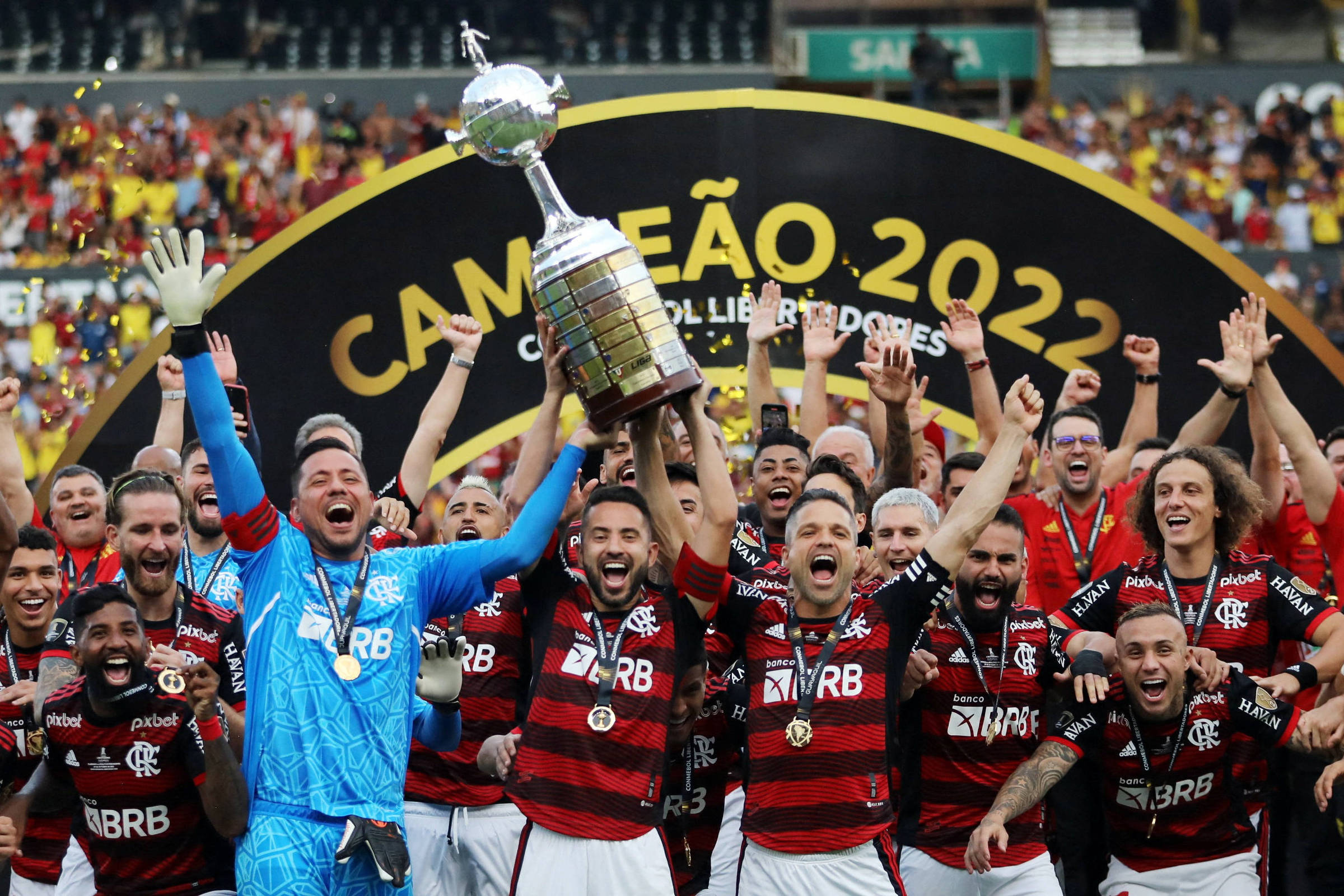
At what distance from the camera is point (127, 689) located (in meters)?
4.91

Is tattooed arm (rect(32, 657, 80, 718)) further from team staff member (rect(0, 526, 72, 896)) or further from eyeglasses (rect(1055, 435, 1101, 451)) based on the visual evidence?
eyeglasses (rect(1055, 435, 1101, 451))

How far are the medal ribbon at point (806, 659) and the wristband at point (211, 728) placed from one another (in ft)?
5.51

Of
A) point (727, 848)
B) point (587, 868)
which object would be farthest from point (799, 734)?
point (727, 848)

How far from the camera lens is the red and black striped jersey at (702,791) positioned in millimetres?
5641

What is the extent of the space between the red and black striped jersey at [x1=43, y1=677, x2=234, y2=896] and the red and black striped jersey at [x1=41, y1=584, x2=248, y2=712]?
0.54ft

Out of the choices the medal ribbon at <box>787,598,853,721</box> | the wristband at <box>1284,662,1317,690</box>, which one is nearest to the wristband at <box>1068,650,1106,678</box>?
the wristband at <box>1284,662,1317,690</box>

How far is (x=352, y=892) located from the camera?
4113 millimetres

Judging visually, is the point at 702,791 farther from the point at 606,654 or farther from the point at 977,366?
the point at 977,366

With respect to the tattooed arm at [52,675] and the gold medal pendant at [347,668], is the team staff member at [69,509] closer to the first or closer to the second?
the tattooed arm at [52,675]

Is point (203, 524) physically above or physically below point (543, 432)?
below

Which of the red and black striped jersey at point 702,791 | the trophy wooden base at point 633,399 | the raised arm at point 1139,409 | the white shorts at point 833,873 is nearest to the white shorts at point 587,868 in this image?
the white shorts at point 833,873

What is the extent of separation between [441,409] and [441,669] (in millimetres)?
1703

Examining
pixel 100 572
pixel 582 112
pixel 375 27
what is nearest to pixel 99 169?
pixel 375 27

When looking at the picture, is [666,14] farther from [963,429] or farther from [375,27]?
[963,429]
